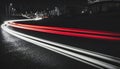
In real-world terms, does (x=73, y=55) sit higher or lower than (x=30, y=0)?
lower

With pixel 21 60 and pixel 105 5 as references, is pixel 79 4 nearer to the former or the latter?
pixel 105 5

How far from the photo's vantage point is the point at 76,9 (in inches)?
3135

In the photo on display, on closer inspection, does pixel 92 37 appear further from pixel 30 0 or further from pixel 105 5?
pixel 30 0

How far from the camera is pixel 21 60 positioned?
6.67 meters

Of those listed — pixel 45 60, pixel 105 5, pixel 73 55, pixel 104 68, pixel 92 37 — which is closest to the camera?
pixel 104 68

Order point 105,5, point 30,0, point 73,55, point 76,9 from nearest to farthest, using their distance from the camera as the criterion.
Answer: point 73,55
point 105,5
point 76,9
point 30,0

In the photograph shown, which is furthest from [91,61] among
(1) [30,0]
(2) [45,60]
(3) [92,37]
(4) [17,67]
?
(1) [30,0]

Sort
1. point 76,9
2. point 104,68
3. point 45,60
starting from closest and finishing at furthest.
A: point 104,68 < point 45,60 < point 76,9

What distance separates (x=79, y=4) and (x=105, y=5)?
3440cm

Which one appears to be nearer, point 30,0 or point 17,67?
point 17,67

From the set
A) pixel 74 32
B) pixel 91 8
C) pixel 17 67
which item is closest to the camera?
pixel 17 67

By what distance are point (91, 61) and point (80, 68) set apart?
0.81 metres

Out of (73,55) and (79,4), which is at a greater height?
(79,4)

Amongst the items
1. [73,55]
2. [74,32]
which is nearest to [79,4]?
[74,32]
